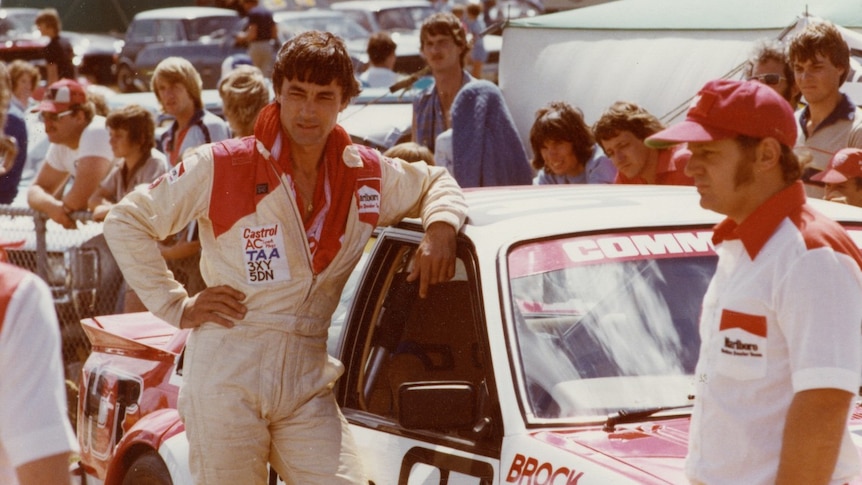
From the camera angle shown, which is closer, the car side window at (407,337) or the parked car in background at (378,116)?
the car side window at (407,337)

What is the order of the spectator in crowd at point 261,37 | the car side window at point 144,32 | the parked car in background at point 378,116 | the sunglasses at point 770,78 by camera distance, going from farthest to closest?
the car side window at point 144,32 < the spectator in crowd at point 261,37 < the parked car in background at point 378,116 < the sunglasses at point 770,78

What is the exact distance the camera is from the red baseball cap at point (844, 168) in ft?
18.2

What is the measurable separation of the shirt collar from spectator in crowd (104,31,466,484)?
4.15 ft

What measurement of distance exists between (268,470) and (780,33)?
4.96 meters

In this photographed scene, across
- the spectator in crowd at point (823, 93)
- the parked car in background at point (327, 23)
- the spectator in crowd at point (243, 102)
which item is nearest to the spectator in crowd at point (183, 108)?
the spectator in crowd at point (243, 102)

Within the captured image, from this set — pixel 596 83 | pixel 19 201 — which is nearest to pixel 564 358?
pixel 596 83

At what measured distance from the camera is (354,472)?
4027mm

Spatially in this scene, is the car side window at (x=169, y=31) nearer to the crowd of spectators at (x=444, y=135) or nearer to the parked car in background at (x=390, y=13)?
the parked car in background at (x=390, y=13)

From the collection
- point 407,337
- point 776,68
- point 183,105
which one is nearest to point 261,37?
point 183,105

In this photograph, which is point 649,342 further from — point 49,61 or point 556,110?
point 49,61

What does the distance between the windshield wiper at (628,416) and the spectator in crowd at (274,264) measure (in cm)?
68

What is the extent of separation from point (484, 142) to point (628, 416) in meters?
3.94

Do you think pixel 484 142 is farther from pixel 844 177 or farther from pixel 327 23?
pixel 327 23

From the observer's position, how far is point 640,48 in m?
9.43
